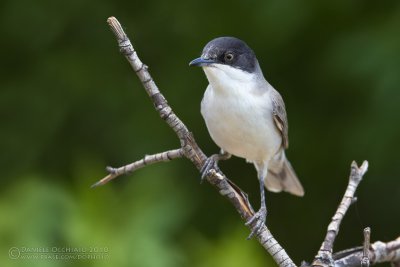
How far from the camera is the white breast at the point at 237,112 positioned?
11.5 feet

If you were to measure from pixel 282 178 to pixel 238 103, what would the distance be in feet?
3.12

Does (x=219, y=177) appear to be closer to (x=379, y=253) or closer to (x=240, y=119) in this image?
(x=379, y=253)

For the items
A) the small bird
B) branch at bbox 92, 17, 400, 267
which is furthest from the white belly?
branch at bbox 92, 17, 400, 267

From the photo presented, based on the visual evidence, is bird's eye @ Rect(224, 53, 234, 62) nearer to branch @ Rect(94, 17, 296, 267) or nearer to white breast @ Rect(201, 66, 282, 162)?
white breast @ Rect(201, 66, 282, 162)

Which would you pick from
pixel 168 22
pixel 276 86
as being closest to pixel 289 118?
pixel 276 86

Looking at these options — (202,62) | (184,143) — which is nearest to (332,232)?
(184,143)

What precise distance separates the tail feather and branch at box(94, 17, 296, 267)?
70.7 inches

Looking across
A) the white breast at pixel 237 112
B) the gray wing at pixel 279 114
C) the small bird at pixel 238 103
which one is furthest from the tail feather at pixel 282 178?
the white breast at pixel 237 112

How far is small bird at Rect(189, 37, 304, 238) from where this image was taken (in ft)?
11.5

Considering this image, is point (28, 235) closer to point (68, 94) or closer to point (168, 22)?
point (68, 94)

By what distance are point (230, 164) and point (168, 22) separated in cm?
113

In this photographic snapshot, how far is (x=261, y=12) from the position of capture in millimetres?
4523

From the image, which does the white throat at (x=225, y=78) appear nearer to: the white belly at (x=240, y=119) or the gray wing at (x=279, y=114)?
the white belly at (x=240, y=119)

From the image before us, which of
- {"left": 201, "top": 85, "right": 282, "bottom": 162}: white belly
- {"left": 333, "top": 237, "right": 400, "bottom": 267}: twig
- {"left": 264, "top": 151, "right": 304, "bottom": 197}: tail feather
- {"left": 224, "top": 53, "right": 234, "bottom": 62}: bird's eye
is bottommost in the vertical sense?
{"left": 264, "top": 151, "right": 304, "bottom": 197}: tail feather
